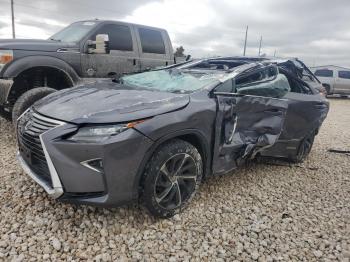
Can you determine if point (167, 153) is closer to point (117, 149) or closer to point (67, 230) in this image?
point (117, 149)

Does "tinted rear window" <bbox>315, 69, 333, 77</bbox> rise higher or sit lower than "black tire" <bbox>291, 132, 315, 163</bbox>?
higher

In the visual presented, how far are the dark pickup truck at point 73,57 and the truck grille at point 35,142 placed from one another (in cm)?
168

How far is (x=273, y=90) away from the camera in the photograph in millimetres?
4004

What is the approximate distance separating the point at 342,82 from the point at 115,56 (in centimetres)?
1696

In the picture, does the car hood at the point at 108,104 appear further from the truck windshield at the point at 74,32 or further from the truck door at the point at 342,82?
the truck door at the point at 342,82

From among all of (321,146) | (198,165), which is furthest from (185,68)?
(321,146)

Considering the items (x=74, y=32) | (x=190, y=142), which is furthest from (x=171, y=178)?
(x=74, y=32)

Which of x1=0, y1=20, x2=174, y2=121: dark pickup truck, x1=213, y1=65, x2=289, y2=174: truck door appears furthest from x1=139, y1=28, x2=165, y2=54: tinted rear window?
x1=213, y1=65, x2=289, y2=174: truck door

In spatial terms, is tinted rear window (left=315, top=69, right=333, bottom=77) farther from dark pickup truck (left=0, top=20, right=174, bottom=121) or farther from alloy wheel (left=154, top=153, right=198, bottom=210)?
alloy wheel (left=154, top=153, right=198, bottom=210)

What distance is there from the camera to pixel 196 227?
9.92 feet

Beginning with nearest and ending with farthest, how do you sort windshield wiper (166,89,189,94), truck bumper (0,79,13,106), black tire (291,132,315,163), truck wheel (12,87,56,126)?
windshield wiper (166,89,189,94) < truck wheel (12,87,56,126) < truck bumper (0,79,13,106) < black tire (291,132,315,163)

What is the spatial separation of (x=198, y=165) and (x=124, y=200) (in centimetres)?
84

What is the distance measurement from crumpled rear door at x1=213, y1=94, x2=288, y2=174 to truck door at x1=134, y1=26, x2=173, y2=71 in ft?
10.7

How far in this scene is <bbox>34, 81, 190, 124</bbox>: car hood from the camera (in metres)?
2.62
